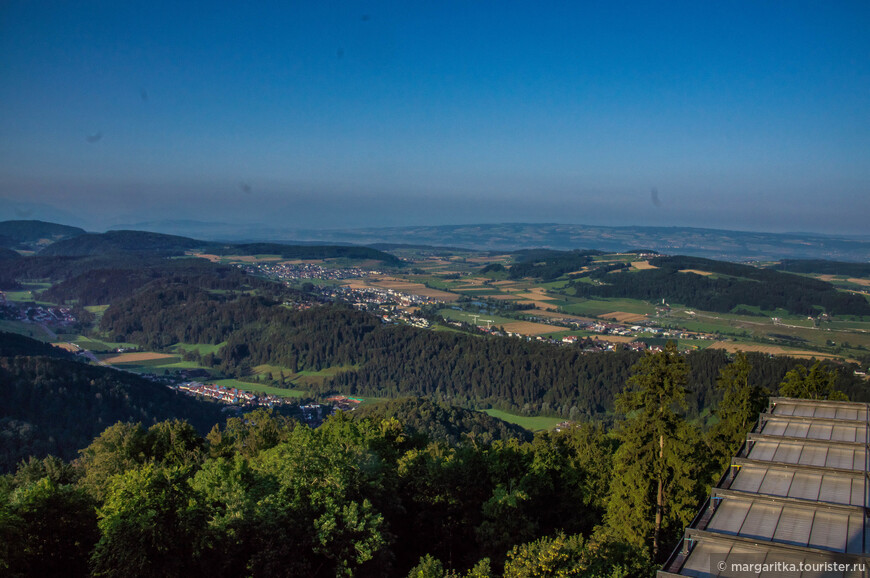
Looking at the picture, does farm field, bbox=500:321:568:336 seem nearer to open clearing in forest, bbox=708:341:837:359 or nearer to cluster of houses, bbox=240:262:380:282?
open clearing in forest, bbox=708:341:837:359

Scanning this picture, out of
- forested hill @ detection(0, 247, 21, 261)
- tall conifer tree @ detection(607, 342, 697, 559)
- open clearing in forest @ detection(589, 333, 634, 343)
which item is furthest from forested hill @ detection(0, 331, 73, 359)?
forested hill @ detection(0, 247, 21, 261)

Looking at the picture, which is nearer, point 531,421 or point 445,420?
point 445,420

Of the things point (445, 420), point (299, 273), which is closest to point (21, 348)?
point (445, 420)

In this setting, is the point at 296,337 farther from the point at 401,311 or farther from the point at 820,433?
the point at 820,433

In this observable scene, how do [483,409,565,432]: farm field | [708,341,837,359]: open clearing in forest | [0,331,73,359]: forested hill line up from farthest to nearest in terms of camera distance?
[708,341,837,359]: open clearing in forest → [0,331,73,359]: forested hill → [483,409,565,432]: farm field

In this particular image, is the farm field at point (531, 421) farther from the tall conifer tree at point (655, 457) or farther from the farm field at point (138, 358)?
the farm field at point (138, 358)

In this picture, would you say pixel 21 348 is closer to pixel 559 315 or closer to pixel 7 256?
pixel 559 315
